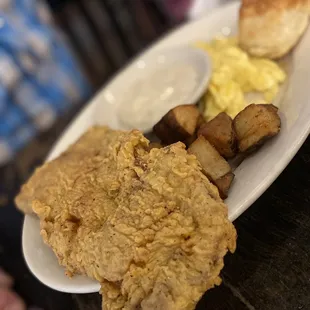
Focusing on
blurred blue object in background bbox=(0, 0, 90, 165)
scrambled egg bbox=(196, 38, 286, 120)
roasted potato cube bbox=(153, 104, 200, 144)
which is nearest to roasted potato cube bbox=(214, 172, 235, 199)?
roasted potato cube bbox=(153, 104, 200, 144)

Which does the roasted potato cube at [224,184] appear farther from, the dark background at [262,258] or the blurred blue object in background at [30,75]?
the blurred blue object in background at [30,75]

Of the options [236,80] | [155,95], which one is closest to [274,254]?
[236,80]

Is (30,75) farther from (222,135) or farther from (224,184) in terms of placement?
(224,184)

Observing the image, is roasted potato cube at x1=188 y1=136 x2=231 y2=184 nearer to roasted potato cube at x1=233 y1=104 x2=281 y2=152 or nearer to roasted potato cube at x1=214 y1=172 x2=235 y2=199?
roasted potato cube at x1=214 y1=172 x2=235 y2=199

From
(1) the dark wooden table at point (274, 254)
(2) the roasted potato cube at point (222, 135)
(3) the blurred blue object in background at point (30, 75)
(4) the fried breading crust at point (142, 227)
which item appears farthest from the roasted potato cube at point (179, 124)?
(3) the blurred blue object in background at point (30, 75)

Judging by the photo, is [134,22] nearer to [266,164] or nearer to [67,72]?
[67,72]
